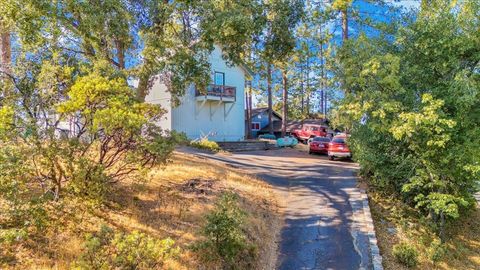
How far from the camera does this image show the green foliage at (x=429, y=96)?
896cm

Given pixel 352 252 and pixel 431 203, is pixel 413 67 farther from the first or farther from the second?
pixel 352 252

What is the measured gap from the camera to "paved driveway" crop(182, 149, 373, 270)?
291 inches

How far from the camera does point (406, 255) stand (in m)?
8.05

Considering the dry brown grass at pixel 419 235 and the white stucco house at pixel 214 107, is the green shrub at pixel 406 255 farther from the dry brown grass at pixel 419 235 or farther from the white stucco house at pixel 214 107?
the white stucco house at pixel 214 107

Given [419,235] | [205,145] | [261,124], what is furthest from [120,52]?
[261,124]

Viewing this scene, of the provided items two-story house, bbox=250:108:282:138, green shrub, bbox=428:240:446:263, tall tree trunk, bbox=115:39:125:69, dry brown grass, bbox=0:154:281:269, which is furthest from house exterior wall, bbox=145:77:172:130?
green shrub, bbox=428:240:446:263

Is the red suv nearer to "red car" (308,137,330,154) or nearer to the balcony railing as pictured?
the balcony railing

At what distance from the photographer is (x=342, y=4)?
44.6 feet

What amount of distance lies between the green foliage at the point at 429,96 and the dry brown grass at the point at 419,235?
0.62 meters

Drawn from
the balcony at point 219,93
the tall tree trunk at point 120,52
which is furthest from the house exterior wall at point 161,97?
the tall tree trunk at point 120,52

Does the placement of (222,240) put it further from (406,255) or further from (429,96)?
(429,96)

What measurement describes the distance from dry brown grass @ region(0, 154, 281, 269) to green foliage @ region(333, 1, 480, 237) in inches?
153

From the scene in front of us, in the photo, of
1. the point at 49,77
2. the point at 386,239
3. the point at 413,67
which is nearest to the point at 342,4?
the point at 413,67

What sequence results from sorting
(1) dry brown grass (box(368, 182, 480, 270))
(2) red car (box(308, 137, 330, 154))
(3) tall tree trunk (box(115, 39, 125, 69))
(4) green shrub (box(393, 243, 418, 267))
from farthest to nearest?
(2) red car (box(308, 137, 330, 154)), (3) tall tree trunk (box(115, 39, 125, 69)), (1) dry brown grass (box(368, 182, 480, 270)), (4) green shrub (box(393, 243, 418, 267))
